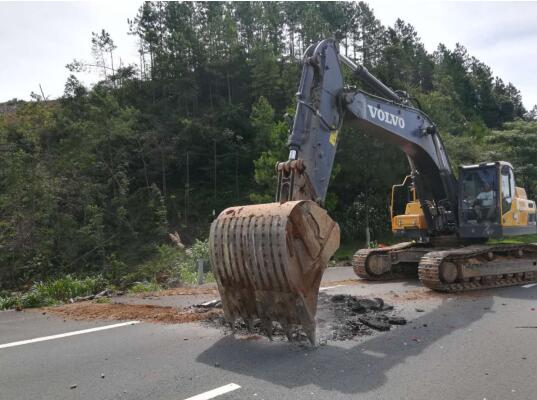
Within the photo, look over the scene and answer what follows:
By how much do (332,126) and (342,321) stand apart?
296 cm

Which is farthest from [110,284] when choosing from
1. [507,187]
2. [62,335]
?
[507,187]

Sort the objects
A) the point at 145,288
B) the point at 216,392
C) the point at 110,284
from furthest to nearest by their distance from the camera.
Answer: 1. the point at 110,284
2. the point at 145,288
3. the point at 216,392

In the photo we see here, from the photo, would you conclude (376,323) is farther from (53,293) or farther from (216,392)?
(53,293)

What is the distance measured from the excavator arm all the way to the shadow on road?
0.31 m

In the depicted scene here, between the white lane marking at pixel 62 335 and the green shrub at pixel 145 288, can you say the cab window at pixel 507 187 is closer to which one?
the white lane marking at pixel 62 335

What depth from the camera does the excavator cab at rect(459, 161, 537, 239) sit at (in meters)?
10.4

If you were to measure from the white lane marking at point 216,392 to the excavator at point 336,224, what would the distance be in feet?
4.19

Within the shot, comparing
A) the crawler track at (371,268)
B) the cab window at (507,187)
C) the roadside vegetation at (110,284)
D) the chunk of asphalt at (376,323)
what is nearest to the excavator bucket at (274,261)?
the chunk of asphalt at (376,323)

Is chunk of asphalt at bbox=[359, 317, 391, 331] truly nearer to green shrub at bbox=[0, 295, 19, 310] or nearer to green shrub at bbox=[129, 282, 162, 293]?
green shrub at bbox=[129, 282, 162, 293]

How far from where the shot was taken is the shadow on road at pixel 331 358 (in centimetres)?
470

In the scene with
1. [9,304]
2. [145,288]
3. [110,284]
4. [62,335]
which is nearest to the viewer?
[62,335]

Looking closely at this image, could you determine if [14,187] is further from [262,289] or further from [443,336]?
[443,336]

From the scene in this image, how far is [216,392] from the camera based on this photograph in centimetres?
441

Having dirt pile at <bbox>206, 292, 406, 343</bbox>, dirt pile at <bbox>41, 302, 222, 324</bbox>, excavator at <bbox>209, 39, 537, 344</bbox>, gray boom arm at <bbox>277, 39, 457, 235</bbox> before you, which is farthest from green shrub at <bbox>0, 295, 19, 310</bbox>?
gray boom arm at <bbox>277, 39, 457, 235</bbox>
